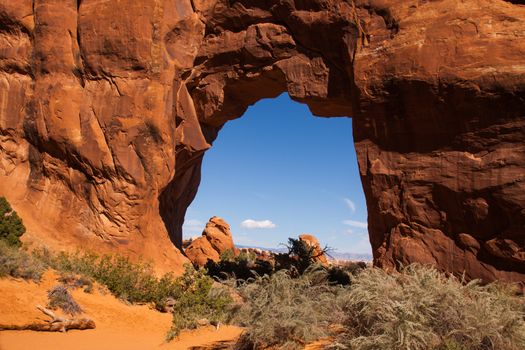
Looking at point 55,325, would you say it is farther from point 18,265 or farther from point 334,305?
point 334,305

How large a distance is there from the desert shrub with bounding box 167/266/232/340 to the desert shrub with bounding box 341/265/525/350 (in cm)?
422

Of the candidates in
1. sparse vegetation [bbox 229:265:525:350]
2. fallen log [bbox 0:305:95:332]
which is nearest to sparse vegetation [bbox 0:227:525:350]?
sparse vegetation [bbox 229:265:525:350]

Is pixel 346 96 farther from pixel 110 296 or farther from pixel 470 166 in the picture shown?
pixel 110 296

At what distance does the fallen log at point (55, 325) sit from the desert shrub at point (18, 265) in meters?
1.69

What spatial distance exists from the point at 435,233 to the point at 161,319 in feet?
22.2

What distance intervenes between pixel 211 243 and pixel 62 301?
59.1 ft

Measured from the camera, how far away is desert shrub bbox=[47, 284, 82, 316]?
925cm

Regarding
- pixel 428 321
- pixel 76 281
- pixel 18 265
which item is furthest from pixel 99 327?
pixel 428 321

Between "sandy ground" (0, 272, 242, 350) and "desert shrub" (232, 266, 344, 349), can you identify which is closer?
"desert shrub" (232, 266, 344, 349)

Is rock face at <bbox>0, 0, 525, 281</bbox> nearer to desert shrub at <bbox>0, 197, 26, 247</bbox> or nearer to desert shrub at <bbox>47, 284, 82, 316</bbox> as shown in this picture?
desert shrub at <bbox>0, 197, 26, 247</bbox>

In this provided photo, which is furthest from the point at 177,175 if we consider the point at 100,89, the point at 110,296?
the point at 110,296

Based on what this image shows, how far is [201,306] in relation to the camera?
1052 cm

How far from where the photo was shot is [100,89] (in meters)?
14.2

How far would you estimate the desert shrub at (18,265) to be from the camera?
32.1 feet
